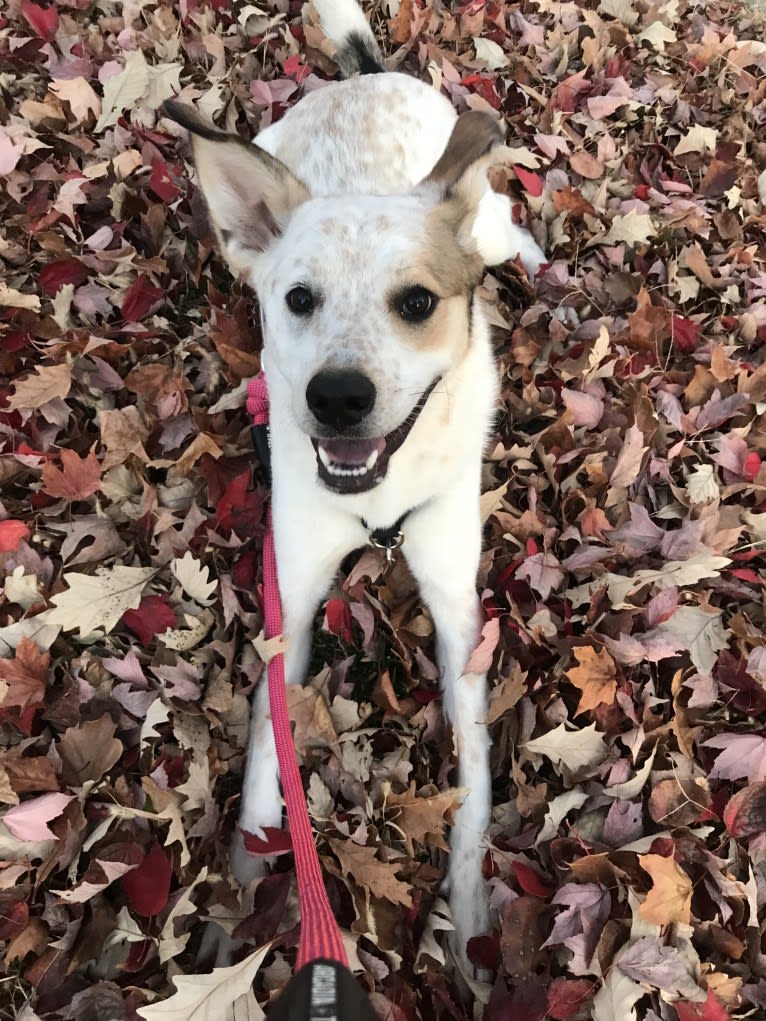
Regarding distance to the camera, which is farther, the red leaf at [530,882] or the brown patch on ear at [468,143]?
the brown patch on ear at [468,143]

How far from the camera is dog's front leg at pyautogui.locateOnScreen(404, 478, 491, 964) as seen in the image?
8.19ft

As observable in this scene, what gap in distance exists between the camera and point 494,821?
8.59ft

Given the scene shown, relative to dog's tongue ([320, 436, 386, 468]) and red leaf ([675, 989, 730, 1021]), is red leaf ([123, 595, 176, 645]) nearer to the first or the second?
dog's tongue ([320, 436, 386, 468])

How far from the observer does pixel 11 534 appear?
2.97 m

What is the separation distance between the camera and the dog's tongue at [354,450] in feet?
7.75

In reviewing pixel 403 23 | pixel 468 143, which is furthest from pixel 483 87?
pixel 468 143

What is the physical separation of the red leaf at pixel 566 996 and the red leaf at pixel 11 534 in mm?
2531

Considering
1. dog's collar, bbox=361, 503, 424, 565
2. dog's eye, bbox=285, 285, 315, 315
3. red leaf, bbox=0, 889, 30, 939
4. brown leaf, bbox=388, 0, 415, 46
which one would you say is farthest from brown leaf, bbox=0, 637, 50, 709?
brown leaf, bbox=388, 0, 415, 46

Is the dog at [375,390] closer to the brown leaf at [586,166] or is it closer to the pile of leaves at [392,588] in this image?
the pile of leaves at [392,588]

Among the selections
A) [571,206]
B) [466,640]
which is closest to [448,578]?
[466,640]

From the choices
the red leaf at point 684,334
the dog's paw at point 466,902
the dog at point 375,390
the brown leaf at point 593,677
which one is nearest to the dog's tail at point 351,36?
the dog at point 375,390

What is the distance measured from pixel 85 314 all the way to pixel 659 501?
2957 mm

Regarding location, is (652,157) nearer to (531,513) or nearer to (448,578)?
Answer: (531,513)

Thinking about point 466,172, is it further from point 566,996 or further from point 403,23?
point 403,23
